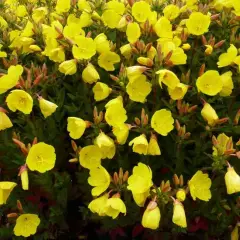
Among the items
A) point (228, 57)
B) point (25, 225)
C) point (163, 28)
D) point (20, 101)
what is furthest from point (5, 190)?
point (228, 57)

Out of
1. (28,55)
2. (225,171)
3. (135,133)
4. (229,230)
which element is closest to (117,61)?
(135,133)

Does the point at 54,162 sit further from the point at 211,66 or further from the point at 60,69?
the point at 211,66

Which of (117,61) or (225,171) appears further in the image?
(117,61)

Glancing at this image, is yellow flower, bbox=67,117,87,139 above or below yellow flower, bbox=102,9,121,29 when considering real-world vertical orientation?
below

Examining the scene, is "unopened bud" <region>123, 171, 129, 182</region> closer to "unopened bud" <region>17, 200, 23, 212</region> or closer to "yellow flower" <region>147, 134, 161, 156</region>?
"yellow flower" <region>147, 134, 161, 156</region>

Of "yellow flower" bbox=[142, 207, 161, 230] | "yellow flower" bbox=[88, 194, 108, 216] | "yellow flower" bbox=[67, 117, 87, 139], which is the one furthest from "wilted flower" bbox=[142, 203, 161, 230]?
"yellow flower" bbox=[67, 117, 87, 139]
